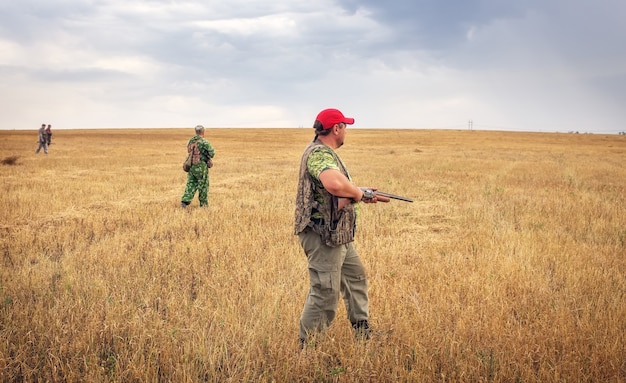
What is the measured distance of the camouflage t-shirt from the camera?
3070 mm

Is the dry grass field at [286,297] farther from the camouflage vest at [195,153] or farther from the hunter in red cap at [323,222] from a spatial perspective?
the camouflage vest at [195,153]

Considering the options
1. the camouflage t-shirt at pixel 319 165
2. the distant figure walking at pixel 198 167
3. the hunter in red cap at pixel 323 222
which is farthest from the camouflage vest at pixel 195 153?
the camouflage t-shirt at pixel 319 165

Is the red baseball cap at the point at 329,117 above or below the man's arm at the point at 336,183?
above

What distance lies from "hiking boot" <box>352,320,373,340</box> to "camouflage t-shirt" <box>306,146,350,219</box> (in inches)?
47.0

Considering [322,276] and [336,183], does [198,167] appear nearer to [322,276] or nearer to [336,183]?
[322,276]

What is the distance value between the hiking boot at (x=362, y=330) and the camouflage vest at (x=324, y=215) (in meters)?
0.97

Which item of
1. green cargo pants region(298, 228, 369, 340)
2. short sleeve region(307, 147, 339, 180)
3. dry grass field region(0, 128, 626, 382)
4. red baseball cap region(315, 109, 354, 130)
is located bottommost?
dry grass field region(0, 128, 626, 382)

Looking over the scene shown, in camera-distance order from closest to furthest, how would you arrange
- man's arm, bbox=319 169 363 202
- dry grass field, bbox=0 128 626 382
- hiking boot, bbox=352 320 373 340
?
man's arm, bbox=319 169 363 202, dry grass field, bbox=0 128 626 382, hiking boot, bbox=352 320 373 340

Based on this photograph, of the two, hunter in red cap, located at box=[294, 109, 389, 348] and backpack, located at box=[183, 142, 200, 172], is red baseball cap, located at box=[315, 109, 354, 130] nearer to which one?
hunter in red cap, located at box=[294, 109, 389, 348]

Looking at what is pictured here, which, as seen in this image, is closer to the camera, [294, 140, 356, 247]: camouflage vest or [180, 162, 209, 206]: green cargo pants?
[294, 140, 356, 247]: camouflage vest

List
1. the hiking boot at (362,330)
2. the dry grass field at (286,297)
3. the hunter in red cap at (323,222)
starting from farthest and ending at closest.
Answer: the hiking boot at (362,330) < the dry grass field at (286,297) < the hunter in red cap at (323,222)

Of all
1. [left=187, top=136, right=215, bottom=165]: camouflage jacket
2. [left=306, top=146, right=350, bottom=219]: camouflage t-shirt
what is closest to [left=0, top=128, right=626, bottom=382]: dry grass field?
[left=306, top=146, right=350, bottom=219]: camouflage t-shirt

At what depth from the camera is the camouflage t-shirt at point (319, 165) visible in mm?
3070

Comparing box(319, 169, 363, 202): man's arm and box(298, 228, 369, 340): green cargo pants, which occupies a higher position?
box(319, 169, 363, 202): man's arm
